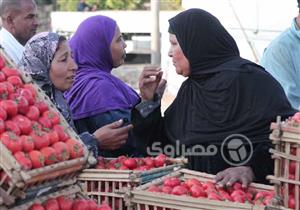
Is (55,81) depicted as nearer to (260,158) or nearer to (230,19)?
(260,158)

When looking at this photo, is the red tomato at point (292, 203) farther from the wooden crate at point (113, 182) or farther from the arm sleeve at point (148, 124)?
the arm sleeve at point (148, 124)

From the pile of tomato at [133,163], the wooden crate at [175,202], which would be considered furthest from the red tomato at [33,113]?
the pile of tomato at [133,163]

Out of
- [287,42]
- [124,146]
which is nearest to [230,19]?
[287,42]

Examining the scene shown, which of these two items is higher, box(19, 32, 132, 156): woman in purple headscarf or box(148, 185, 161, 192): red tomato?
box(19, 32, 132, 156): woman in purple headscarf

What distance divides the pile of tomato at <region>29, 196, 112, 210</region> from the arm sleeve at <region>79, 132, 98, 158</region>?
2.59 ft

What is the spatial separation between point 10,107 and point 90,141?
3.77 ft

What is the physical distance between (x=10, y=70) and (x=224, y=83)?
132 centimetres

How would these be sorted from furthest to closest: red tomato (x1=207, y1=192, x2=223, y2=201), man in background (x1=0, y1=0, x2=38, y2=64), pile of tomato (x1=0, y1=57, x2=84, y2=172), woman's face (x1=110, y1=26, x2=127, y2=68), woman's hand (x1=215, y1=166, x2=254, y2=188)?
man in background (x1=0, y1=0, x2=38, y2=64) → woman's face (x1=110, y1=26, x2=127, y2=68) → woman's hand (x1=215, y1=166, x2=254, y2=188) → red tomato (x1=207, y1=192, x2=223, y2=201) → pile of tomato (x1=0, y1=57, x2=84, y2=172)

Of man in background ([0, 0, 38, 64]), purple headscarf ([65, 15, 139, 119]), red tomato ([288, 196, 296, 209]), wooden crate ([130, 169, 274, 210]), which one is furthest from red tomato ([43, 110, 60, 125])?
man in background ([0, 0, 38, 64])

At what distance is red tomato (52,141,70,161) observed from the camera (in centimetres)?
260

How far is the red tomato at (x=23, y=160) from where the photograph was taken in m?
2.40

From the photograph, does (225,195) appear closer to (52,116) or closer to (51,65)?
(52,116)

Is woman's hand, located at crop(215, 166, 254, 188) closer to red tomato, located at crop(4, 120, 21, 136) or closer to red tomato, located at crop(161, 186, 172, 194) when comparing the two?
red tomato, located at crop(161, 186, 172, 194)

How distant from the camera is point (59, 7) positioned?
70.7ft
